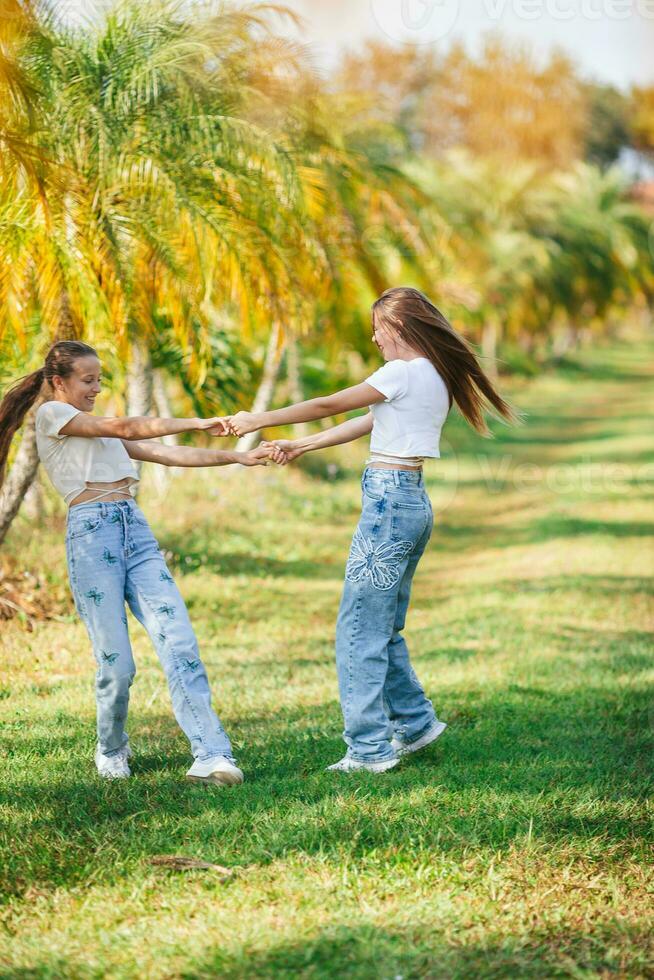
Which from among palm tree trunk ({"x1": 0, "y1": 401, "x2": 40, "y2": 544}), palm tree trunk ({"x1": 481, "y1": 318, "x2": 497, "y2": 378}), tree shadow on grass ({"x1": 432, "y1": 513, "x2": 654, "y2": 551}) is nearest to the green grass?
palm tree trunk ({"x1": 0, "y1": 401, "x2": 40, "y2": 544})

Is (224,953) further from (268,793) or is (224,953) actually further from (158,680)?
(158,680)

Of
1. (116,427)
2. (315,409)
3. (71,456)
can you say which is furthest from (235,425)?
(71,456)

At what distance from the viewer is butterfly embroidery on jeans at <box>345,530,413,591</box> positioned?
14.5 feet

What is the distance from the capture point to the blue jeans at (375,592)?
440 centimetres

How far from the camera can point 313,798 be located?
420 cm

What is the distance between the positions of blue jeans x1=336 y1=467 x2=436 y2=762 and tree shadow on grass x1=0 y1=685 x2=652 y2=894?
0.68 ft

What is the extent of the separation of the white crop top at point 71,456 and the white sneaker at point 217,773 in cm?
121

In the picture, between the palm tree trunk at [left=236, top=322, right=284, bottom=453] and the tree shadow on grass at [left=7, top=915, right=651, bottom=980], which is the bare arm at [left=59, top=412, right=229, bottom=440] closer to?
the tree shadow on grass at [left=7, top=915, right=651, bottom=980]

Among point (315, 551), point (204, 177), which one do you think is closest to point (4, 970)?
point (204, 177)

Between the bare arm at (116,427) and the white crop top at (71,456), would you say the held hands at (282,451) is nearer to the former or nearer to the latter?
Result: the bare arm at (116,427)

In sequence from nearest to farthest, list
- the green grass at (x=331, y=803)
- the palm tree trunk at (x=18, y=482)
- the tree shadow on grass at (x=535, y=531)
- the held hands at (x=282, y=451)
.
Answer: the green grass at (x=331, y=803) < the held hands at (x=282, y=451) < the palm tree trunk at (x=18, y=482) < the tree shadow on grass at (x=535, y=531)

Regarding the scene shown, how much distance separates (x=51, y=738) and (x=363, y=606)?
166 cm

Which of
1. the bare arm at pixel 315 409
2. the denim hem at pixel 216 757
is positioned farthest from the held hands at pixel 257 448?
the denim hem at pixel 216 757

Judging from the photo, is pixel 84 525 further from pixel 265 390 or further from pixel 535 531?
pixel 535 531
